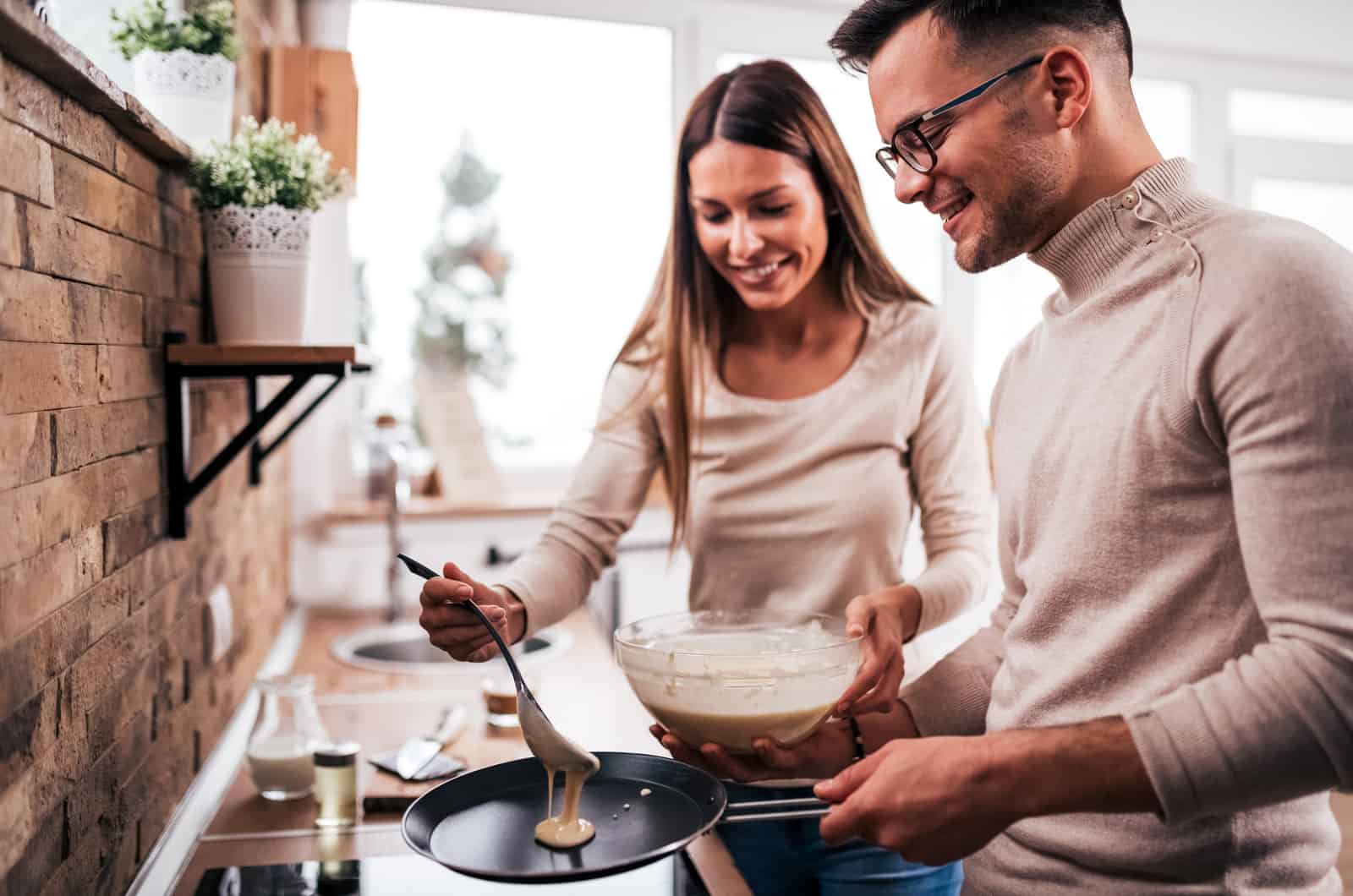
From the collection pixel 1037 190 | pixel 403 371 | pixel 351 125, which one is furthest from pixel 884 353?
pixel 403 371

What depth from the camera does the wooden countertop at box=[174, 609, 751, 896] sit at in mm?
1365

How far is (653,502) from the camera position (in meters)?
3.17

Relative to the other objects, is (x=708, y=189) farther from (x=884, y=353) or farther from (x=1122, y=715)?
(x=1122, y=715)

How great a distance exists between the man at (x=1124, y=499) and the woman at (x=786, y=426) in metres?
0.34

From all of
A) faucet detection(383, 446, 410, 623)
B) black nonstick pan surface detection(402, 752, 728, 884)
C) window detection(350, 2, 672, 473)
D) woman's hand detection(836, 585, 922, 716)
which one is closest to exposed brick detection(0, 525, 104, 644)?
black nonstick pan surface detection(402, 752, 728, 884)

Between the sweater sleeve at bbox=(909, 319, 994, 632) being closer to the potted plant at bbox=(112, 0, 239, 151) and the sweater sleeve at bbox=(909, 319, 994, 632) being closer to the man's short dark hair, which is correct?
the man's short dark hair

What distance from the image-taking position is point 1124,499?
98cm

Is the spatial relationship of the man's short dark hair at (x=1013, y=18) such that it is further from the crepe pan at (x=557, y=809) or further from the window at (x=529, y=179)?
the window at (x=529, y=179)

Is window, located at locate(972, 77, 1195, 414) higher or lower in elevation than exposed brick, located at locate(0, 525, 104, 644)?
higher

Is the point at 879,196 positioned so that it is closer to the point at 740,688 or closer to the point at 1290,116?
the point at 1290,116

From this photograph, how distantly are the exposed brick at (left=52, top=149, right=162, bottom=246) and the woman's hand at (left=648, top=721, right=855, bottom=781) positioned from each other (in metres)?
0.78

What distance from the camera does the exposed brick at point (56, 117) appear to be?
2.79 feet

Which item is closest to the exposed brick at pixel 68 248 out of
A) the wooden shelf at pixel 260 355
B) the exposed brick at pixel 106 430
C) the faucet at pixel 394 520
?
the exposed brick at pixel 106 430

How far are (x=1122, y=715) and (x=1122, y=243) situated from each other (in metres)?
0.46
